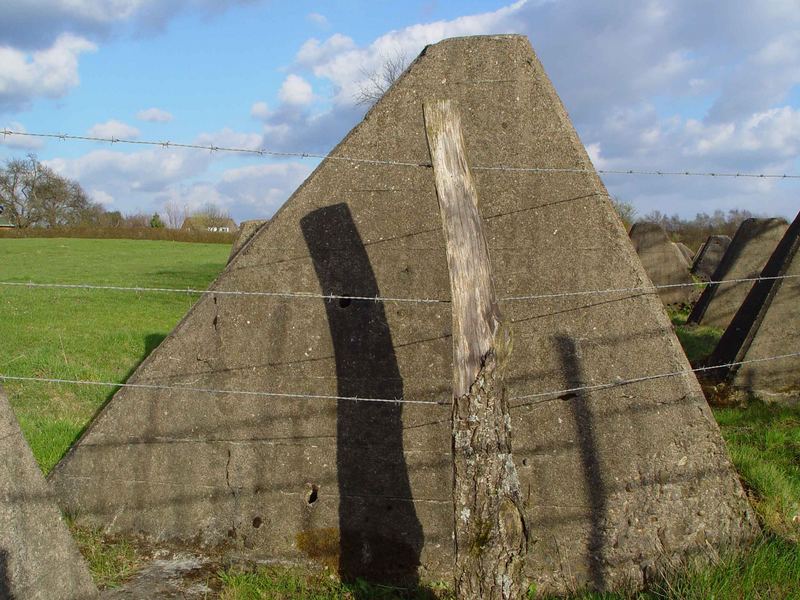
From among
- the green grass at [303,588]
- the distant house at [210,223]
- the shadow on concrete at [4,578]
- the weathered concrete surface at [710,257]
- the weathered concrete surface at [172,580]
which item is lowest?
the green grass at [303,588]

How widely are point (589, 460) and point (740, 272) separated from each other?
29.9 ft

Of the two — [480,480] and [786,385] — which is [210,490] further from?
[786,385]

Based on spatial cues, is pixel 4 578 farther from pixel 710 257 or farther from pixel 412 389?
pixel 710 257

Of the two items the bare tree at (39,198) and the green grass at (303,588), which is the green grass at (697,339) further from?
the bare tree at (39,198)

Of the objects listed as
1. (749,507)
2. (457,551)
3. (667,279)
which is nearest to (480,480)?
(457,551)

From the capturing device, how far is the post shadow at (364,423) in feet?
14.6

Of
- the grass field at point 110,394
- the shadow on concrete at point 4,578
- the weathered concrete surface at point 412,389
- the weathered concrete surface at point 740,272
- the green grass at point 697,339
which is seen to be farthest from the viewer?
the weathered concrete surface at point 740,272

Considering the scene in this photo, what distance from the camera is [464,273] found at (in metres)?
3.53

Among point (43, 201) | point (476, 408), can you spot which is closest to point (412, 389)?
point (476, 408)

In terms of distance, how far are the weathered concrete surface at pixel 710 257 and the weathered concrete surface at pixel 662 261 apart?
2424 millimetres

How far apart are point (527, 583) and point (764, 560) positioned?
122cm

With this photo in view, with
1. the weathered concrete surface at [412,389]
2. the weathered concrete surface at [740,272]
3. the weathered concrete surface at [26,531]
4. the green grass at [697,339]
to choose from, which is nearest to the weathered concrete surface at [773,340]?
the green grass at [697,339]

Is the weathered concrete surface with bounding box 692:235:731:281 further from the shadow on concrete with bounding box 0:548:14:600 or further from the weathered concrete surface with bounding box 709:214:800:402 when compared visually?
the shadow on concrete with bounding box 0:548:14:600

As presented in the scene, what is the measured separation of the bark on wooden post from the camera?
3.49 metres
